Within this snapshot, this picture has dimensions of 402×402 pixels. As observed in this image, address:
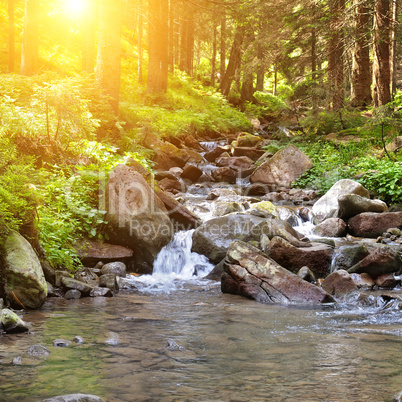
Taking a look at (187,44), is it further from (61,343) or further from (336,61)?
(61,343)

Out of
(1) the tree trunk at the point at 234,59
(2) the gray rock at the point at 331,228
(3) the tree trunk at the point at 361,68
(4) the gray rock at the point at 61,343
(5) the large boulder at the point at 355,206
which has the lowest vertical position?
(4) the gray rock at the point at 61,343

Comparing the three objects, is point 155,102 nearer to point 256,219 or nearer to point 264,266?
point 256,219

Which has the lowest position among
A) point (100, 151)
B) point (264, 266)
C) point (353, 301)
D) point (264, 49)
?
point (353, 301)

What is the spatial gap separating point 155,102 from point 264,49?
22.5 feet

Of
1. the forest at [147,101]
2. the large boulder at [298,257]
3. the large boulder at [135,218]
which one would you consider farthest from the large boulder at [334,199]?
the large boulder at [135,218]

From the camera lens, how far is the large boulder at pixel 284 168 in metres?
15.7

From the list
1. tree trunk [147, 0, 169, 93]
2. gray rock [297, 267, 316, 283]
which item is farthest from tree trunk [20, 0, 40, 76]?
gray rock [297, 267, 316, 283]

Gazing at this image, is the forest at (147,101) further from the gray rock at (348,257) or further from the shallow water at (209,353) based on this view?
the gray rock at (348,257)

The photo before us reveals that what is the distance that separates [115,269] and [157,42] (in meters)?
16.3

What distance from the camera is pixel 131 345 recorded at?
4164mm

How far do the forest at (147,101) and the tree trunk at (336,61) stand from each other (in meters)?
0.06

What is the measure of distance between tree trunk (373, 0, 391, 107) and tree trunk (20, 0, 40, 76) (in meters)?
12.7

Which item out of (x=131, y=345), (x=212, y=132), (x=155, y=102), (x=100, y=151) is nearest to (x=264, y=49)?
(x=212, y=132)

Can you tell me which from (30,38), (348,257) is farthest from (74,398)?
(30,38)
